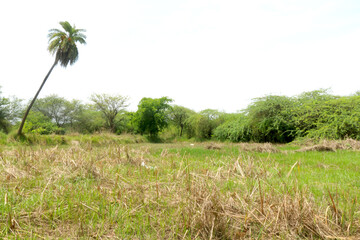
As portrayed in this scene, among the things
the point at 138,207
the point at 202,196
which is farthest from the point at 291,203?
the point at 138,207

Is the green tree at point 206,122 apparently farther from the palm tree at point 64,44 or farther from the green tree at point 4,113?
the green tree at point 4,113

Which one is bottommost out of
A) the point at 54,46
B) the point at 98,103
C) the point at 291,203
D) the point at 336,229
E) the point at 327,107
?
the point at 336,229

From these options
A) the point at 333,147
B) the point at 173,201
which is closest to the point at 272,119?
the point at 333,147

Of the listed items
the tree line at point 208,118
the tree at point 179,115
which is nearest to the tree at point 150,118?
the tree line at point 208,118

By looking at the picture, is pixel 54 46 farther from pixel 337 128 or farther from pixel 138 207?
pixel 337 128

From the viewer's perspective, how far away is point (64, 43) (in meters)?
19.7

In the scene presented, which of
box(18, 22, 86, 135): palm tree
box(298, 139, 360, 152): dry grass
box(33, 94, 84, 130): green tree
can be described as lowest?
box(298, 139, 360, 152): dry grass

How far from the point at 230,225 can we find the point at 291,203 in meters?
0.61

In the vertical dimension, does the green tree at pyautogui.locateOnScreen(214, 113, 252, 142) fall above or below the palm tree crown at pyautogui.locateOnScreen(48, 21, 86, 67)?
below

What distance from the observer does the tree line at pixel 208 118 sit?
13.0 meters

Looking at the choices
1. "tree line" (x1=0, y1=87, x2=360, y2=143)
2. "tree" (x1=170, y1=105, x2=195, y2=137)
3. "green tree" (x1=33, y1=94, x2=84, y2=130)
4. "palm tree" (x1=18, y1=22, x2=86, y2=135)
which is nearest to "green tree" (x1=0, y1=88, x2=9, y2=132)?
"tree line" (x1=0, y1=87, x2=360, y2=143)

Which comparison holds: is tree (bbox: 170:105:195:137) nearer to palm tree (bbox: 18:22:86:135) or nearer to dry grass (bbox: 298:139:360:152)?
palm tree (bbox: 18:22:86:135)

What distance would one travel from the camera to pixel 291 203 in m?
1.90

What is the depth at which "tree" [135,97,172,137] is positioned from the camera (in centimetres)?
3128
